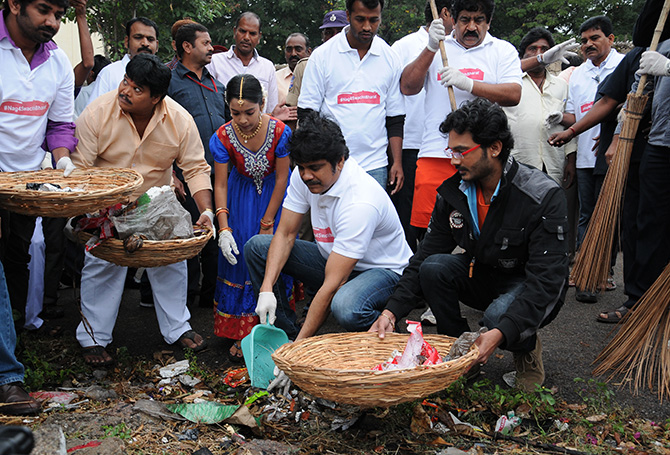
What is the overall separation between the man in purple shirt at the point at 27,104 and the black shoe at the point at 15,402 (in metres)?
0.88

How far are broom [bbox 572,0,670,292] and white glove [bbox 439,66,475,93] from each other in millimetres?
1027

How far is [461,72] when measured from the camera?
4312 millimetres

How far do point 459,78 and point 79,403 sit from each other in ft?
9.87

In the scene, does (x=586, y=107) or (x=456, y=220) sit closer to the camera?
(x=456, y=220)

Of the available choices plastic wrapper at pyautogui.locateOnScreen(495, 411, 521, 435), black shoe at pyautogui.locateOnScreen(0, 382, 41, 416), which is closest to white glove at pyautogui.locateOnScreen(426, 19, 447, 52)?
plastic wrapper at pyautogui.locateOnScreen(495, 411, 521, 435)

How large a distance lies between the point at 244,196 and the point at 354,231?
1179 millimetres

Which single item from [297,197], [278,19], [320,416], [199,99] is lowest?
[320,416]

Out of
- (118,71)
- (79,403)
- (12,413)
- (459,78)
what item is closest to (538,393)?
(459,78)

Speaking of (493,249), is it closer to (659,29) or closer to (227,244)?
(227,244)

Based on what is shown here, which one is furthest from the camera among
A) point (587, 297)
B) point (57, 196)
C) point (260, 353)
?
point (587, 297)

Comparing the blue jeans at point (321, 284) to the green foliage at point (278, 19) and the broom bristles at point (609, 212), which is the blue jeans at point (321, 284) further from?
the green foliage at point (278, 19)

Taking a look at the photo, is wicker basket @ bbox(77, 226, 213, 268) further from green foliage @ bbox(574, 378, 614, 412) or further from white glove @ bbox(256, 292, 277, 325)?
green foliage @ bbox(574, 378, 614, 412)

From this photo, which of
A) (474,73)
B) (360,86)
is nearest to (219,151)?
(360,86)

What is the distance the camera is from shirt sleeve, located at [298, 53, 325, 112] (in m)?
4.52
